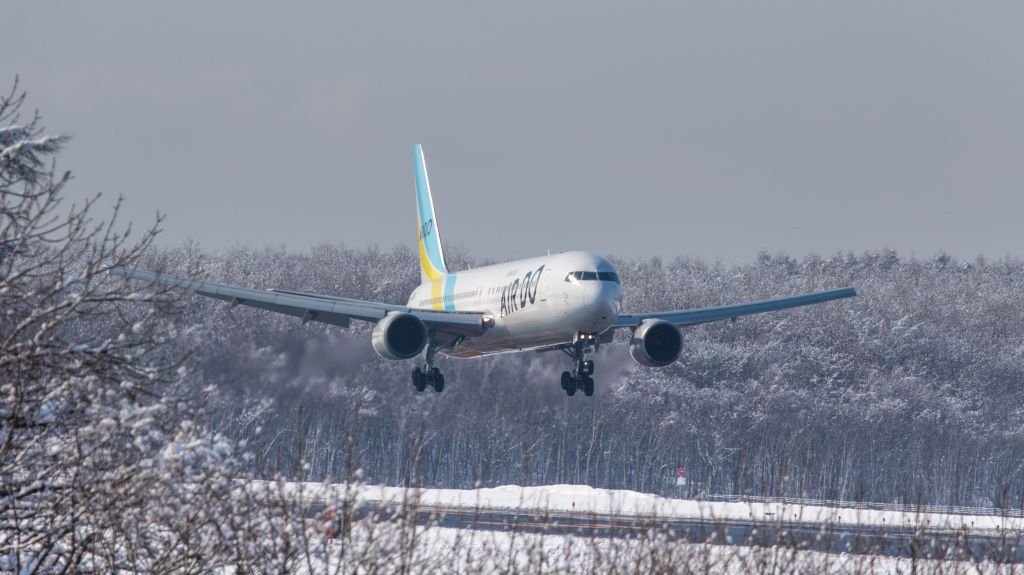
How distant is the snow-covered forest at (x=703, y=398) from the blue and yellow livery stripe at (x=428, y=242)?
4.68 m

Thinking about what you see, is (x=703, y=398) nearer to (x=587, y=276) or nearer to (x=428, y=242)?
(x=428, y=242)

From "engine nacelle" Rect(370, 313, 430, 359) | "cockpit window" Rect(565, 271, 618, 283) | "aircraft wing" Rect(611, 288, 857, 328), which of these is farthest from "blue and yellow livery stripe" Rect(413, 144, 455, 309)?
"cockpit window" Rect(565, 271, 618, 283)

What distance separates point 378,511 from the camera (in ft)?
41.1

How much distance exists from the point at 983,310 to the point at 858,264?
5601cm

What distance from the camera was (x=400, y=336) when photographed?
42.0m

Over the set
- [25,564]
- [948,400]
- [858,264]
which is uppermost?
[858,264]

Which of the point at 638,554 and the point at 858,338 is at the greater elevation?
the point at 858,338

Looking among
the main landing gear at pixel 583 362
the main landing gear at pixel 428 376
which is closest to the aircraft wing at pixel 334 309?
the main landing gear at pixel 428 376

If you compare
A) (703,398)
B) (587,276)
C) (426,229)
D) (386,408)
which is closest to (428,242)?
(426,229)

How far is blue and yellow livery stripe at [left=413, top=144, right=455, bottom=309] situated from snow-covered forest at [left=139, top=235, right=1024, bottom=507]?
468 cm

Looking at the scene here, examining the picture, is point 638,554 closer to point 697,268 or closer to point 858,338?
point 858,338

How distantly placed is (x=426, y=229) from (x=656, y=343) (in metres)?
20.8

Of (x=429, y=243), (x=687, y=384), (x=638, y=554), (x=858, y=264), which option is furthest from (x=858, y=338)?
(x=638, y=554)

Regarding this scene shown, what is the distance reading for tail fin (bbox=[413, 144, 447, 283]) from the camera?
57197mm
